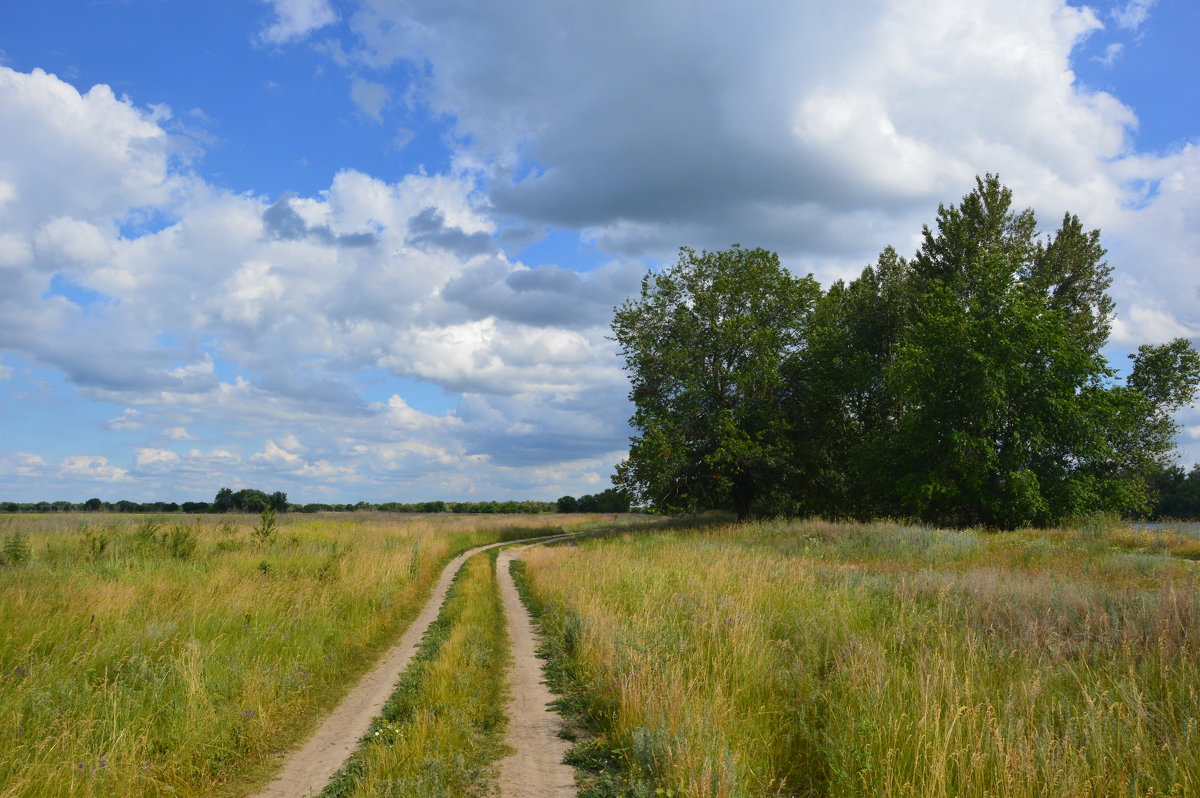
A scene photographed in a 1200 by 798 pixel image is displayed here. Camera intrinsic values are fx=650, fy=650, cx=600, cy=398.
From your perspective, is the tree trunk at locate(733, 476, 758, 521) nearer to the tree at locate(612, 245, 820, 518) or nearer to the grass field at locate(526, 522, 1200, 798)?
the tree at locate(612, 245, 820, 518)

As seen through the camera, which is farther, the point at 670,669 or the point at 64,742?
the point at 670,669

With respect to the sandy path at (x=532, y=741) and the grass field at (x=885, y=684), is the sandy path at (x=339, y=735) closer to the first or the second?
the sandy path at (x=532, y=741)

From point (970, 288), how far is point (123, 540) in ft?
129

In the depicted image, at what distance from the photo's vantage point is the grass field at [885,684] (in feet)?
15.9

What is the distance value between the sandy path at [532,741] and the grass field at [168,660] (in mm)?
2445

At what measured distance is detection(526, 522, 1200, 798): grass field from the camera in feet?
15.9

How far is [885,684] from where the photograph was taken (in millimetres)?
5969

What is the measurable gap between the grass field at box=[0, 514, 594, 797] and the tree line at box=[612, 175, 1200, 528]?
21.9 metres

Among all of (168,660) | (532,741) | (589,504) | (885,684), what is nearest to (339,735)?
(532,741)

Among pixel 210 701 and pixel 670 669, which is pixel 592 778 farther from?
pixel 210 701

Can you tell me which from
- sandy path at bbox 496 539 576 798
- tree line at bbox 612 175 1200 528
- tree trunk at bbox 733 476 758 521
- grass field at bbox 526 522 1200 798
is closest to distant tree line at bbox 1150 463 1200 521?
tree line at bbox 612 175 1200 528

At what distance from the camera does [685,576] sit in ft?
46.7

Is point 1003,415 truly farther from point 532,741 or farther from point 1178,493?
point 1178,493

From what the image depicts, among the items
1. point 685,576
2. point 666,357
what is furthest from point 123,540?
point 666,357
